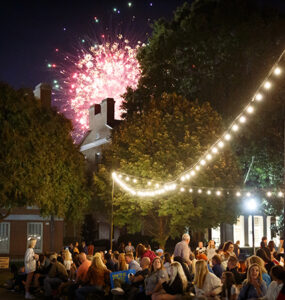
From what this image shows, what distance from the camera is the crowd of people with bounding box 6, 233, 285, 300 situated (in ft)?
33.4

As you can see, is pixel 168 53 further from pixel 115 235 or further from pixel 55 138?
pixel 115 235

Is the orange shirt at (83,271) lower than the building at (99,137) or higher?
lower

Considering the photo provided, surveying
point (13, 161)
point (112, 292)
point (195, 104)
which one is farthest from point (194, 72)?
point (112, 292)

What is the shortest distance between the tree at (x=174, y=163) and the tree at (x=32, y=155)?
11.0 ft

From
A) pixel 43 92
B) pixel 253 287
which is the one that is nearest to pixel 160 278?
pixel 253 287

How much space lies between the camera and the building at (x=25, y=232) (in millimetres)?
40406

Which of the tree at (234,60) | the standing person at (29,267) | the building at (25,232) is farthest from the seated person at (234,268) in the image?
the building at (25,232)

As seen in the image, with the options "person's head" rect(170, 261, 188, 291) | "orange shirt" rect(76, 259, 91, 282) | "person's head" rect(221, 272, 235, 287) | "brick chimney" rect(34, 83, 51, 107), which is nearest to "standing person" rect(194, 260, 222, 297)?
"person's head" rect(221, 272, 235, 287)

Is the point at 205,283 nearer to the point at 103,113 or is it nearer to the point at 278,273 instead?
the point at 278,273

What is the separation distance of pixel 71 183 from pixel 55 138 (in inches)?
133

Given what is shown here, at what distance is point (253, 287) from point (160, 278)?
103 inches

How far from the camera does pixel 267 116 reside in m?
32.7

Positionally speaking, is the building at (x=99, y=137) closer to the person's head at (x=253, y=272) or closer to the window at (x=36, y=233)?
the window at (x=36, y=233)

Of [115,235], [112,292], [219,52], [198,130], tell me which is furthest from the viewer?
[115,235]
